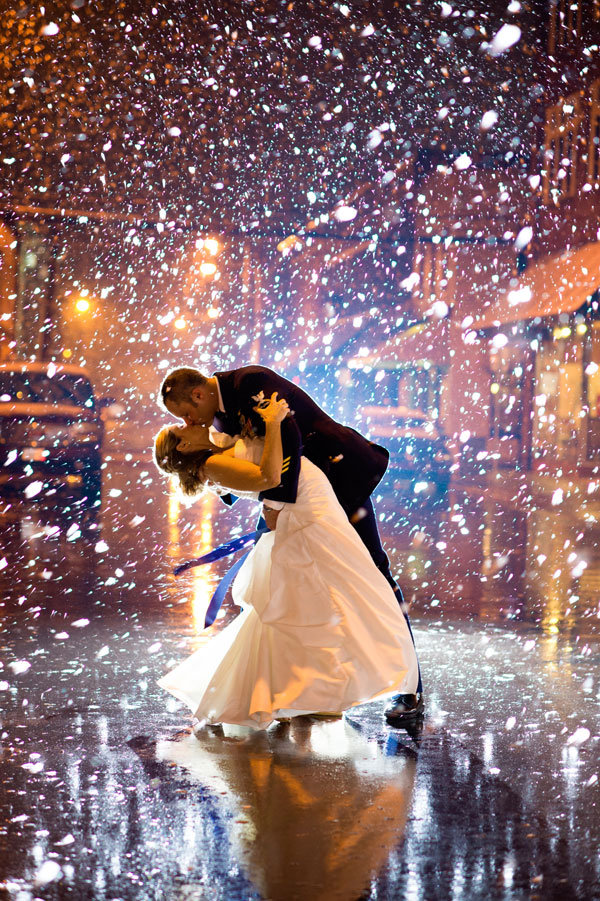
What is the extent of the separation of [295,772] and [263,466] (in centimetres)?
112

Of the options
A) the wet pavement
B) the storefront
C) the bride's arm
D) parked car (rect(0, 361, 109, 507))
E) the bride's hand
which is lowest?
the wet pavement

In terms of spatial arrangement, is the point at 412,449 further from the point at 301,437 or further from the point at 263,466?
the point at 263,466

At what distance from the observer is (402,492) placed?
17.0m

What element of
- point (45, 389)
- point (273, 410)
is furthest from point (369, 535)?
point (45, 389)

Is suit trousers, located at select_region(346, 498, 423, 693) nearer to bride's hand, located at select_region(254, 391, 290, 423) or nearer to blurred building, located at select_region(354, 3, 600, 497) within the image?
bride's hand, located at select_region(254, 391, 290, 423)

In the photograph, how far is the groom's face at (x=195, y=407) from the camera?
406 centimetres

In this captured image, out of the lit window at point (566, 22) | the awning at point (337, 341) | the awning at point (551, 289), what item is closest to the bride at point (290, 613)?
the awning at point (551, 289)

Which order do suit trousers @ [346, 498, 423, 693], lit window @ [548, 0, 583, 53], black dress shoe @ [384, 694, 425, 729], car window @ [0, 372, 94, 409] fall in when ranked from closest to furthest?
black dress shoe @ [384, 694, 425, 729]
suit trousers @ [346, 498, 423, 693]
car window @ [0, 372, 94, 409]
lit window @ [548, 0, 583, 53]

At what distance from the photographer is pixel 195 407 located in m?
4.09

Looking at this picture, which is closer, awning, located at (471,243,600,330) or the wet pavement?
the wet pavement

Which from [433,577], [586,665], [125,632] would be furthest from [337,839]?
[433,577]

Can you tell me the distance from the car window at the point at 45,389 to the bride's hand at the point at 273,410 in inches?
508

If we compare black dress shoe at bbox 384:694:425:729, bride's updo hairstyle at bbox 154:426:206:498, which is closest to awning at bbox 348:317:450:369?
black dress shoe at bbox 384:694:425:729

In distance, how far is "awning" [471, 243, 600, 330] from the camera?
906 inches
